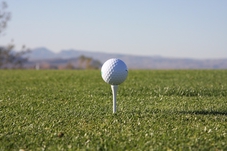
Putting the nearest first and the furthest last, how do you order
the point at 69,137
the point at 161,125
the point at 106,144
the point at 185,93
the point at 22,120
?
the point at 106,144 < the point at 69,137 < the point at 161,125 < the point at 22,120 < the point at 185,93

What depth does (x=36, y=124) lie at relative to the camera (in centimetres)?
812

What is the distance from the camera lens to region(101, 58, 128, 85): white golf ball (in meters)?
8.84

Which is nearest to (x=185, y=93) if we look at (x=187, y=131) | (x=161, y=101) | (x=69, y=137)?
(x=161, y=101)

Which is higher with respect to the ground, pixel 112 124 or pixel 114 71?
pixel 114 71

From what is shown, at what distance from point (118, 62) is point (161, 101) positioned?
11.0 feet

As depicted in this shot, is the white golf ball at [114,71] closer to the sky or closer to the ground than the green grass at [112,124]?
closer to the sky

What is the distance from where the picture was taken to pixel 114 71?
884 centimetres

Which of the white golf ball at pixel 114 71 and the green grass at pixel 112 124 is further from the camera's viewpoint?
the white golf ball at pixel 114 71

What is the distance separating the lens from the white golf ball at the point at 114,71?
8844 millimetres

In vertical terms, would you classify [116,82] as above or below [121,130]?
above

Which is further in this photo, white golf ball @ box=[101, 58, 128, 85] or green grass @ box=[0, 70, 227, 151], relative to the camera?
white golf ball @ box=[101, 58, 128, 85]

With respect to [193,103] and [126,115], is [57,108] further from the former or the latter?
[193,103]

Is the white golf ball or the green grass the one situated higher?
the white golf ball

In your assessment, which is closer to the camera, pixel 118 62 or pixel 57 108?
pixel 118 62
